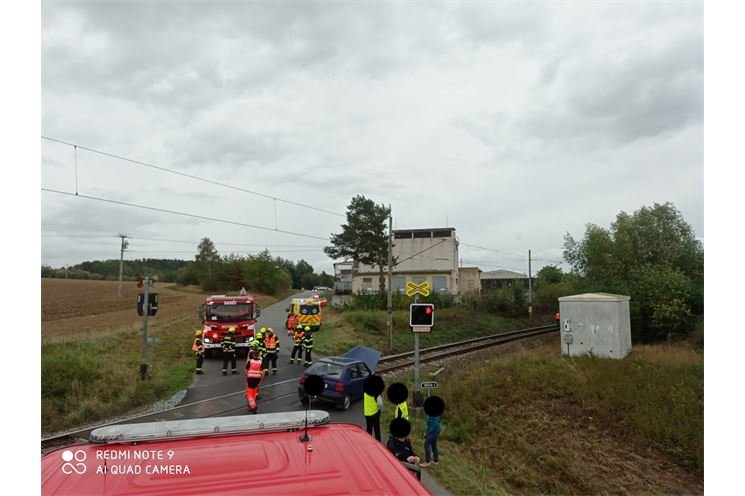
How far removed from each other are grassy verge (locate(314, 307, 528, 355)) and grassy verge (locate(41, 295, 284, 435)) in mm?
7859

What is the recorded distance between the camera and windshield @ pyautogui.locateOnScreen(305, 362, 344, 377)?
36.6ft

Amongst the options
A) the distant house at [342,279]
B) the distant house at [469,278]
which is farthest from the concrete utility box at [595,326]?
the distant house at [469,278]

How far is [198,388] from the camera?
13.5 m

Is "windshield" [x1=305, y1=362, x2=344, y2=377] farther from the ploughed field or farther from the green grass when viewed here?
the ploughed field

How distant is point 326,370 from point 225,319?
838cm

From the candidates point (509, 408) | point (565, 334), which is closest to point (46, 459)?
point (509, 408)

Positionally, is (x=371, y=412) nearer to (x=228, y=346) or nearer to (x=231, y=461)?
(x=231, y=461)

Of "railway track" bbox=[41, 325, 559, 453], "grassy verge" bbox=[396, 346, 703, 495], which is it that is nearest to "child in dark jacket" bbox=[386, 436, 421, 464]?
"grassy verge" bbox=[396, 346, 703, 495]

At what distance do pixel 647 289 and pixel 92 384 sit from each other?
26358 millimetres

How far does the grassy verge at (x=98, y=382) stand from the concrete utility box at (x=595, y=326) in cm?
1464

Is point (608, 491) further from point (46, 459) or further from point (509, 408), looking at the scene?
point (46, 459)

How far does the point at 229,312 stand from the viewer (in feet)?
59.6

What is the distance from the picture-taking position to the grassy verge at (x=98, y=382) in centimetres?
1037

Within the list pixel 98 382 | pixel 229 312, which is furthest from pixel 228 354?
pixel 98 382
